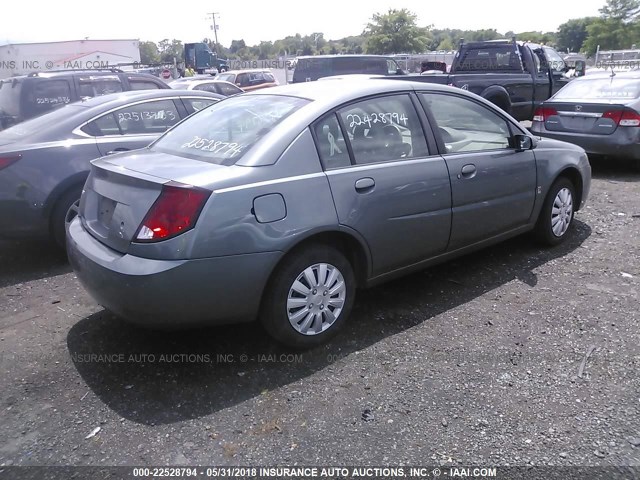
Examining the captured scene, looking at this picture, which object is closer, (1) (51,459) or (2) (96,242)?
(1) (51,459)

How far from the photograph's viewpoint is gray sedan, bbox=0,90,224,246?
186 inches

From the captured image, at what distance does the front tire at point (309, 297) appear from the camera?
3273 mm

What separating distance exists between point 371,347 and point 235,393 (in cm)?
94

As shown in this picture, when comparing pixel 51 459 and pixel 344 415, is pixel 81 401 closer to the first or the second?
pixel 51 459

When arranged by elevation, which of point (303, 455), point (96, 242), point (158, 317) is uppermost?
point (96, 242)

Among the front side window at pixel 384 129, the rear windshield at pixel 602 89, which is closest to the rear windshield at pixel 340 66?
the rear windshield at pixel 602 89

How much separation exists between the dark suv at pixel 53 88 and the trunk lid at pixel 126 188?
513cm

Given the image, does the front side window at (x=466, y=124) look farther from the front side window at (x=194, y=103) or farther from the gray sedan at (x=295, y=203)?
the front side window at (x=194, y=103)

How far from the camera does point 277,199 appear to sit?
3.17 m

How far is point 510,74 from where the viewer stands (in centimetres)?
1116

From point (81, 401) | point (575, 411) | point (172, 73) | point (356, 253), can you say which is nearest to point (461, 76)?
point (356, 253)

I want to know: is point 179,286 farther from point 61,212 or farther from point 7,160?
point 7,160

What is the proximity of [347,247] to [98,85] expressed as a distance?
247 inches

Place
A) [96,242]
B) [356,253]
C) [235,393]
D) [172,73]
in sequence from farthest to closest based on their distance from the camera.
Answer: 1. [172,73]
2. [356,253]
3. [96,242]
4. [235,393]
